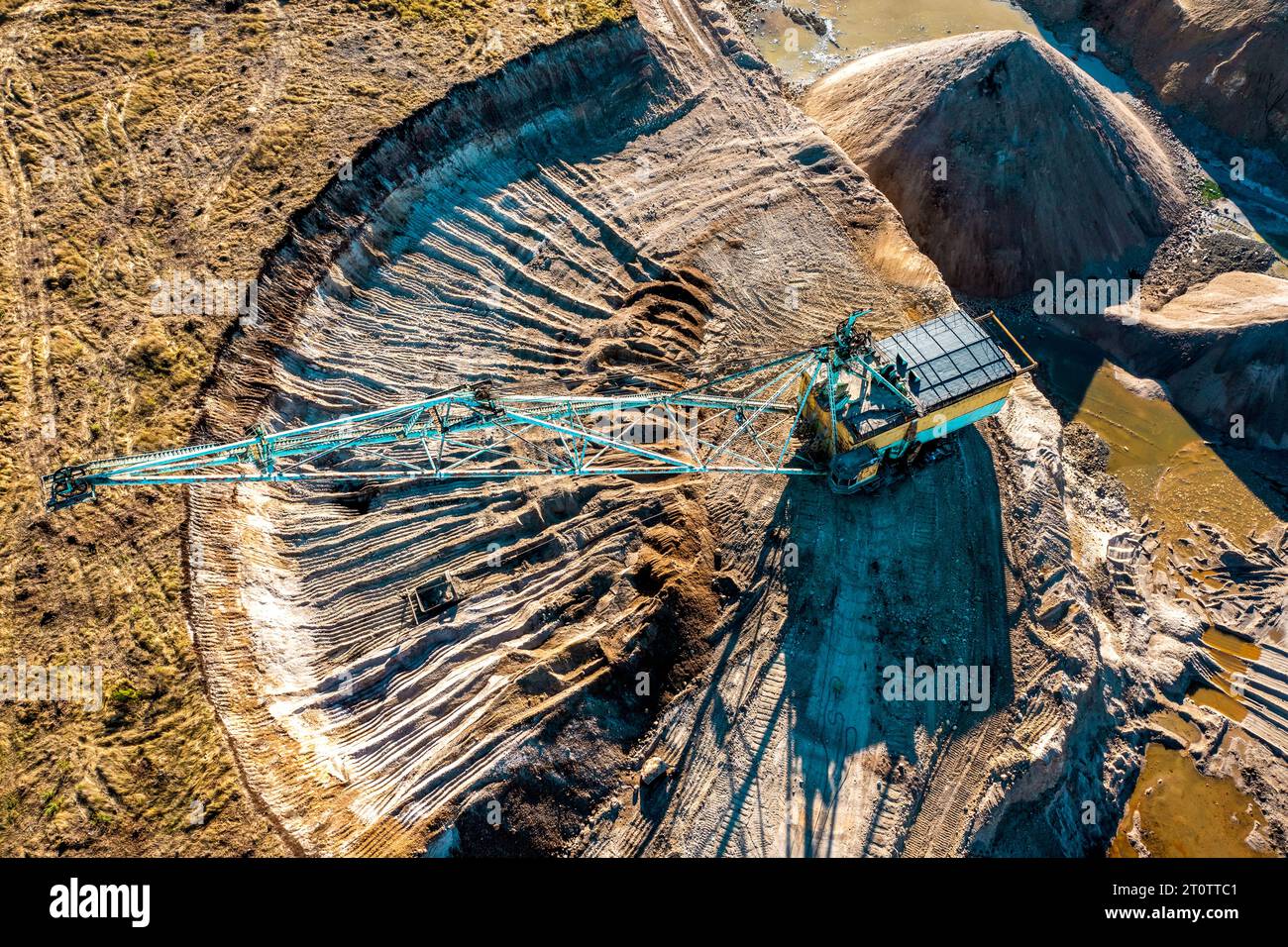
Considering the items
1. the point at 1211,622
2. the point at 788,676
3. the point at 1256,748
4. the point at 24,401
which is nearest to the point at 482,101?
the point at 24,401

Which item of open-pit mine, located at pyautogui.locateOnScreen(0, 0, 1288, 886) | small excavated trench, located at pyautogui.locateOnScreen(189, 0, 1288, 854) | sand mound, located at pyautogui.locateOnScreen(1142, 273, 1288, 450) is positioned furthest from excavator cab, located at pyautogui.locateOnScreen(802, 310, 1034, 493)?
sand mound, located at pyautogui.locateOnScreen(1142, 273, 1288, 450)

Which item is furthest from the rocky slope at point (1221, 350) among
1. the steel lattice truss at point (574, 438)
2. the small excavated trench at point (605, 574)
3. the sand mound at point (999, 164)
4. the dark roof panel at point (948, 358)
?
the steel lattice truss at point (574, 438)

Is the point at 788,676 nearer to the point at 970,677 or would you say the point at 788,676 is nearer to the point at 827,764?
the point at 827,764

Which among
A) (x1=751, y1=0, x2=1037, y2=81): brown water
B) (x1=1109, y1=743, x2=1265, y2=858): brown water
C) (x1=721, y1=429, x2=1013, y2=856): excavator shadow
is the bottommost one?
(x1=1109, y1=743, x2=1265, y2=858): brown water

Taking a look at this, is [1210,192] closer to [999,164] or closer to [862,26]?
[999,164]

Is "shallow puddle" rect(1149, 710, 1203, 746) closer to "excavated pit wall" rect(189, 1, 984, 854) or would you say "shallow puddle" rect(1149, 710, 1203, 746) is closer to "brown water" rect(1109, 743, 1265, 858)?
"brown water" rect(1109, 743, 1265, 858)
